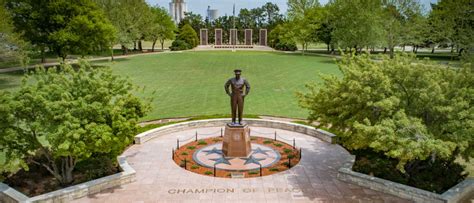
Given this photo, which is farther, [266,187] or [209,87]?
[209,87]

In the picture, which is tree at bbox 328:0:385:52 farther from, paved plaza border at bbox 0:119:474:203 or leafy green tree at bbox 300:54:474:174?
leafy green tree at bbox 300:54:474:174

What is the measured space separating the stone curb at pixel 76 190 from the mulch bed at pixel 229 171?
8.70 ft

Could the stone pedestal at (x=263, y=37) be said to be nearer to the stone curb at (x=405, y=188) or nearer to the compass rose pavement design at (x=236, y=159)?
the compass rose pavement design at (x=236, y=159)

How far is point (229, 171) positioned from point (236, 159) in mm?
1330

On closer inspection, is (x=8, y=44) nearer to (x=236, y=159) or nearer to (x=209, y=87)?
(x=209, y=87)

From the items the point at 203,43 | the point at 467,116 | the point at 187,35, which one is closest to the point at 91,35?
the point at 467,116

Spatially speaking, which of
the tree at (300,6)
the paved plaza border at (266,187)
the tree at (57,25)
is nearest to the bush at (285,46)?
the tree at (300,6)

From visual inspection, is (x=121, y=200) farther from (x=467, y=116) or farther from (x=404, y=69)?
(x=467, y=116)

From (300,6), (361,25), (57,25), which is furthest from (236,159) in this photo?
(300,6)

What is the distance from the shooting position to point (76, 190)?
1258cm

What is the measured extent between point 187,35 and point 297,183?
8326 cm

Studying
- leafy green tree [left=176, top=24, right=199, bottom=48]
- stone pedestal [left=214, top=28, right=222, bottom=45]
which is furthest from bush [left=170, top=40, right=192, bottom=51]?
stone pedestal [left=214, top=28, right=222, bottom=45]

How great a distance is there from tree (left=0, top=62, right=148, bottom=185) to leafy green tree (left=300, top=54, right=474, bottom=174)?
8.12 meters

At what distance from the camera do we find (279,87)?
34906mm
